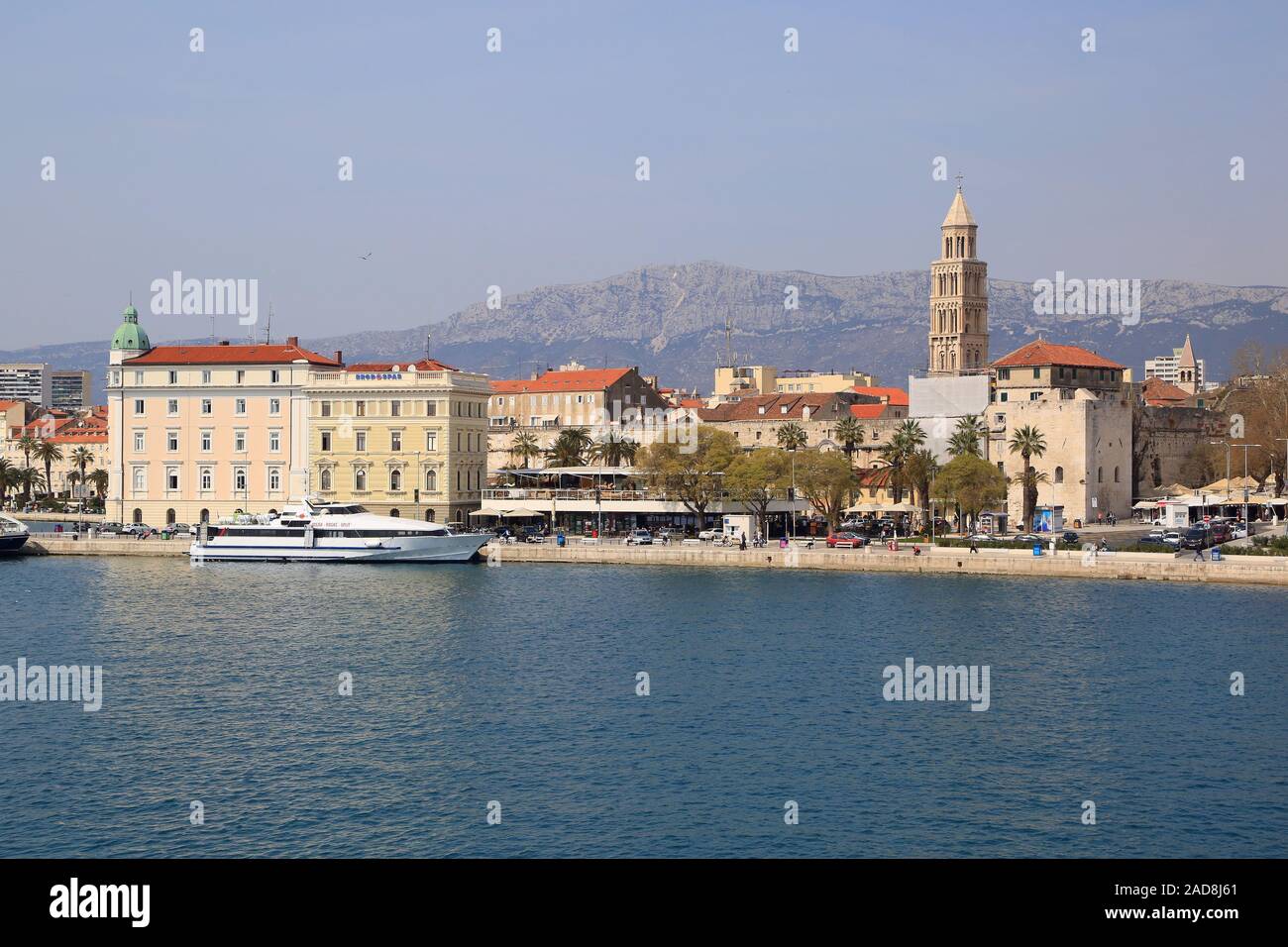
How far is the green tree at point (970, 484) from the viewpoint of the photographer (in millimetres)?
80250

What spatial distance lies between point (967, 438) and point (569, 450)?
31.9 meters

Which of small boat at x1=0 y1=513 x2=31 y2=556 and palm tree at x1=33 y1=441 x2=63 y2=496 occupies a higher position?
palm tree at x1=33 y1=441 x2=63 y2=496

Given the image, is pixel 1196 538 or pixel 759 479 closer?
pixel 1196 538

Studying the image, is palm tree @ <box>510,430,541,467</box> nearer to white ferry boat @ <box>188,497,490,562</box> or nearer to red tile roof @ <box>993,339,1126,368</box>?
white ferry boat @ <box>188,497,490,562</box>

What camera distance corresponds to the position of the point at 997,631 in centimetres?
4897

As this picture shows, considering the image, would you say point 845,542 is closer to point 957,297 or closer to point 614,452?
point 614,452

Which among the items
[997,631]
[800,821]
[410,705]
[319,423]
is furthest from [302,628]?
[319,423]

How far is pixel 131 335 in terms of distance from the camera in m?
113

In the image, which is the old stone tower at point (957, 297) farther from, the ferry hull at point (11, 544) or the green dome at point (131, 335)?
the ferry hull at point (11, 544)

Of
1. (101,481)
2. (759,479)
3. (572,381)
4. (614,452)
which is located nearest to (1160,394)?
(572,381)

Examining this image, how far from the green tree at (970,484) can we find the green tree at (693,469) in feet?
42.4

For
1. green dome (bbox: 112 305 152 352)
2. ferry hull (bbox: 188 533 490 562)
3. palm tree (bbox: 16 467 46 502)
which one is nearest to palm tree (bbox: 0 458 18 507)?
palm tree (bbox: 16 467 46 502)

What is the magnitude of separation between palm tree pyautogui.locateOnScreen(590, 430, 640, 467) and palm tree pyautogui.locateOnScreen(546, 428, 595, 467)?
105 cm

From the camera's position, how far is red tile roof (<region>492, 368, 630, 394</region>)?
140125 millimetres
